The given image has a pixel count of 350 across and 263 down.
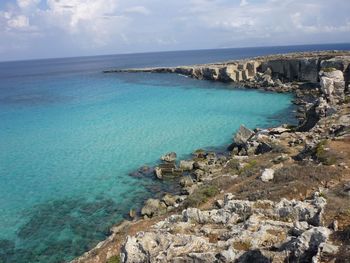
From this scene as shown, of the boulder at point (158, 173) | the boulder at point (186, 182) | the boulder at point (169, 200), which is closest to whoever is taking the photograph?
the boulder at point (169, 200)

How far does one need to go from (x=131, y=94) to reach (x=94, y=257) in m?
77.3

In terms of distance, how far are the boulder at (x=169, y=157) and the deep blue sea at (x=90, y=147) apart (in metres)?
1.43

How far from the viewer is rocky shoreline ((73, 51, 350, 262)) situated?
14.7 metres

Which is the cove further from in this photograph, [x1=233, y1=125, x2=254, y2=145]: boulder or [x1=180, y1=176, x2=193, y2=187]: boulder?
[x1=233, y1=125, x2=254, y2=145]: boulder

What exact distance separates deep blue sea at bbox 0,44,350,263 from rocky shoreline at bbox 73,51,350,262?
354cm

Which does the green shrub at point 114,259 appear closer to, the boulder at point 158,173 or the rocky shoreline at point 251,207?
the rocky shoreline at point 251,207

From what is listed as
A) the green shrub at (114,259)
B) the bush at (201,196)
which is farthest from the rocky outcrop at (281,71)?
the green shrub at (114,259)

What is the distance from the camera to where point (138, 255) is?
52.2 feet

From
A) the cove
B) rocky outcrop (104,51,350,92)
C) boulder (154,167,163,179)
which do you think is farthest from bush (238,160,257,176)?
rocky outcrop (104,51,350,92)

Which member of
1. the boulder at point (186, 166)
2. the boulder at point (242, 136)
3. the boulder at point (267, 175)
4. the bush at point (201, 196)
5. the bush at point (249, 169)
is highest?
the boulder at point (267, 175)

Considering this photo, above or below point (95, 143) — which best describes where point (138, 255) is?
above

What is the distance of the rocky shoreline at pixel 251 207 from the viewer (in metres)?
14.7

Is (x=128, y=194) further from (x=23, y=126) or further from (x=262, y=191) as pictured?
(x=23, y=126)

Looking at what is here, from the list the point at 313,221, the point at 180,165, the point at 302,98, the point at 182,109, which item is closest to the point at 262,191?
the point at 313,221
